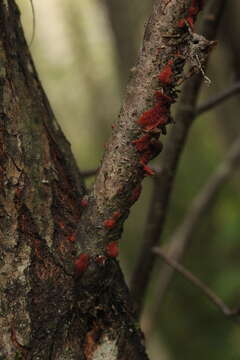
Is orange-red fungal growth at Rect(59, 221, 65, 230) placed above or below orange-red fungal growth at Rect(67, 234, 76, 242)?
above

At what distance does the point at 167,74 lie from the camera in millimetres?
1031

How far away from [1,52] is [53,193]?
304mm

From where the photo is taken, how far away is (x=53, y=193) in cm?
118

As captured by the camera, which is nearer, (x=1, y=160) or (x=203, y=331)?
(x=1, y=160)

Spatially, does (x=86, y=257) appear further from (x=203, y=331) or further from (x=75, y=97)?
(x=75, y=97)

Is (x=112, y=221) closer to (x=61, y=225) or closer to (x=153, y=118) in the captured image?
(x=61, y=225)

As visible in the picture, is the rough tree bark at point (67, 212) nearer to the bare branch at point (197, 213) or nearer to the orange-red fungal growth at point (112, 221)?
the orange-red fungal growth at point (112, 221)

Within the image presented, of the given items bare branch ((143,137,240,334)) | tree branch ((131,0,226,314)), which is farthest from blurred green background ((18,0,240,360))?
tree branch ((131,0,226,314))

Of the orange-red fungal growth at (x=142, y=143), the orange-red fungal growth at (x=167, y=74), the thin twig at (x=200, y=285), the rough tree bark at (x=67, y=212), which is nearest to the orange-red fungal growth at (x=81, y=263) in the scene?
the rough tree bark at (x=67, y=212)

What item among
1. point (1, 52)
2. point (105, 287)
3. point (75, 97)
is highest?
point (1, 52)

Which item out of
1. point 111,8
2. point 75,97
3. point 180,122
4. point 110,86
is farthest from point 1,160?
point 75,97

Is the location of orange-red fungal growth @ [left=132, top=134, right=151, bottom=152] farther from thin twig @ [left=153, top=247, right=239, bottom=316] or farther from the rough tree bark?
thin twig @ [left=153, top=247, right=239, bottom=316]

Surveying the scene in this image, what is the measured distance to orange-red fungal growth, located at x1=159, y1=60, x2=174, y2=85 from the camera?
40.4 inches

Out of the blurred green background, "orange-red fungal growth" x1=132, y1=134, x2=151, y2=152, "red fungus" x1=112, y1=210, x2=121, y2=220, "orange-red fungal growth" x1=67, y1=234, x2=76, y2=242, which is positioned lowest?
the blurred green background
